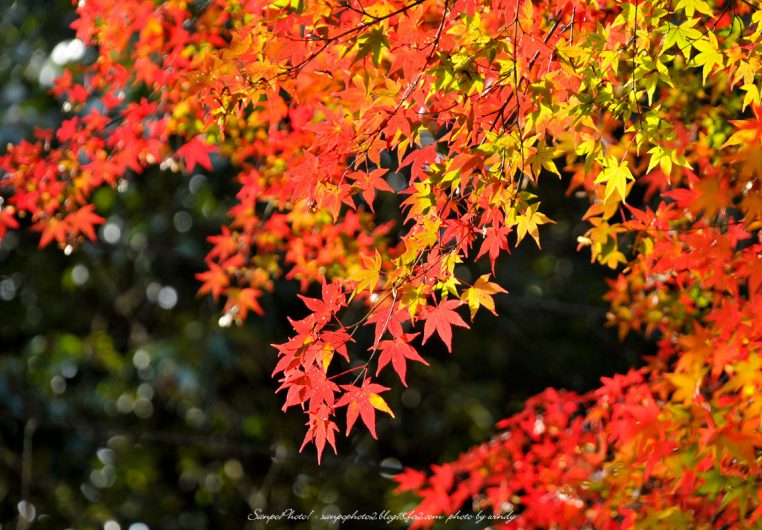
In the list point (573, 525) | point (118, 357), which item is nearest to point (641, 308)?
point (573, 525)

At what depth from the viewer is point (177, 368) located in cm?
652

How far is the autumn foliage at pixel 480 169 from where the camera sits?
182 centimetres

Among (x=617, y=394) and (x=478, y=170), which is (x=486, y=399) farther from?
(x=478, y=170)

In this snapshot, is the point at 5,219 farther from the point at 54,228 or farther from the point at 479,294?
the point at 479,294

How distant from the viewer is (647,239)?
2.64 m

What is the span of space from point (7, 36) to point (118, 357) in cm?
282

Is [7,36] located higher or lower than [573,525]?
higher

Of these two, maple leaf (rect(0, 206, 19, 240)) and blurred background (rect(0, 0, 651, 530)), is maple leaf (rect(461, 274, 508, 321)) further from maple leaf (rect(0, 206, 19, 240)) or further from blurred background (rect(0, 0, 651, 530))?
blurred background (rect(0, 0, 651, 530))

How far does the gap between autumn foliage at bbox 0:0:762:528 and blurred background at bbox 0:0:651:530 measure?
2.72 metres

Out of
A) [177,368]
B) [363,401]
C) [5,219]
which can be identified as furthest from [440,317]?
[177,368]

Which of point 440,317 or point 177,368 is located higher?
point 440,317

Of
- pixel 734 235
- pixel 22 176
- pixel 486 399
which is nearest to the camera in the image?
pixel 734 235

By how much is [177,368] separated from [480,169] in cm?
512

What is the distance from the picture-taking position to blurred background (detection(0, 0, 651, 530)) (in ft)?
22.1
